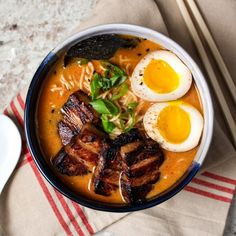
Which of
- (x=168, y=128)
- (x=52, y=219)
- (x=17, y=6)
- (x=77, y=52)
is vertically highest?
(x=17, y=6)

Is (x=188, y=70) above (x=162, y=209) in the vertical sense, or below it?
above

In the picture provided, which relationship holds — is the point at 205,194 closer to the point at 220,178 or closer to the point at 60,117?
the point at 220,178

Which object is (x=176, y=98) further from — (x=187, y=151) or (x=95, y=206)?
(x=95, y=206)

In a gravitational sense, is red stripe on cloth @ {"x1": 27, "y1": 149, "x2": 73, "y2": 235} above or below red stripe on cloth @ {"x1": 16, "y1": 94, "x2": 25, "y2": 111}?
below

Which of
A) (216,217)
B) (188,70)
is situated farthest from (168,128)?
(216,217)

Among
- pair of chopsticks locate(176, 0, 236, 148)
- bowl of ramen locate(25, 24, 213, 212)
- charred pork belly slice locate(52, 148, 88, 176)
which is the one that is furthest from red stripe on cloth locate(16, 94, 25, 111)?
pair of chopsticks locate(176, 0, 236, 148)

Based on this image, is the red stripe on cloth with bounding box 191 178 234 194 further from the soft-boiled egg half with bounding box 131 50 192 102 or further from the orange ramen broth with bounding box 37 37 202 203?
the soft-boiled egg half with bounding box 131 50 192 102

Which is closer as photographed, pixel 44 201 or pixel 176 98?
pixel 176 98

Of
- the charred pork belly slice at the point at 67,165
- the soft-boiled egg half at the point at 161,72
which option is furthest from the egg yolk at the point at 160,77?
the charred pork belly slice at the point at 67,165
